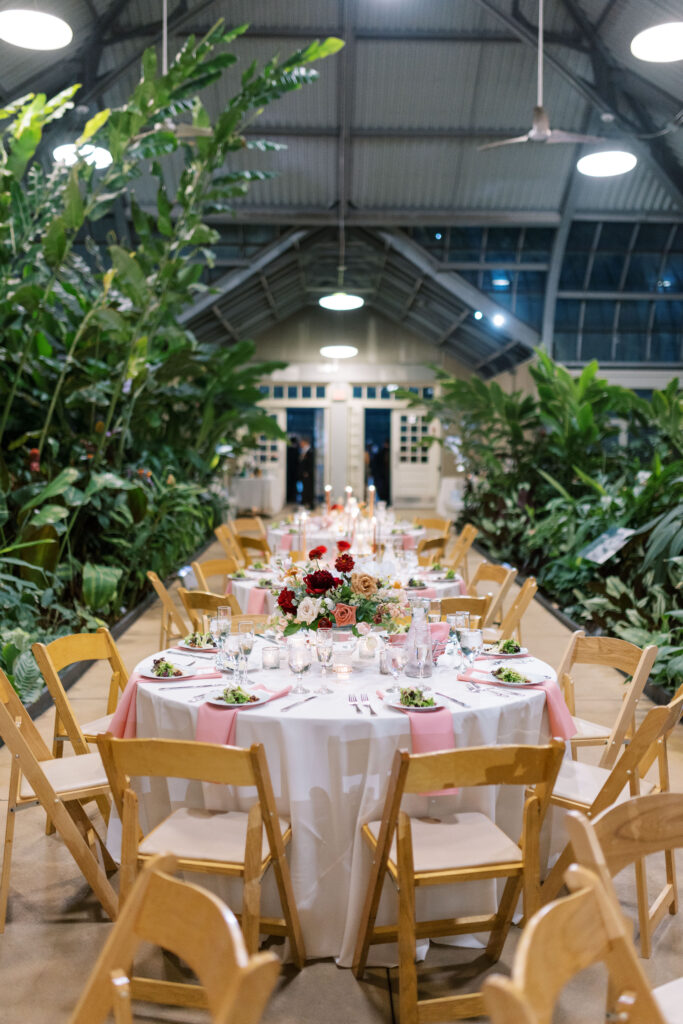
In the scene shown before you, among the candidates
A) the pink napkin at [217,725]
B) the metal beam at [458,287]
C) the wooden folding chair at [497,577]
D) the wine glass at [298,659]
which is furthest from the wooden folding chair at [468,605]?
the metal beam at [458,287]

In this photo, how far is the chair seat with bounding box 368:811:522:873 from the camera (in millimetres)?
2211

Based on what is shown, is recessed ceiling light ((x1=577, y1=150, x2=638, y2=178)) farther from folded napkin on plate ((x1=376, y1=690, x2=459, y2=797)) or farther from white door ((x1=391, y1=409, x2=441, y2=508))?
white door ((x1=391, y1=409, x2=441, y2=508))

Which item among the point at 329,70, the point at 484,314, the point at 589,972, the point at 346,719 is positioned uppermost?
the point at 329,70

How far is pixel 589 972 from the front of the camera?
2.43 metres

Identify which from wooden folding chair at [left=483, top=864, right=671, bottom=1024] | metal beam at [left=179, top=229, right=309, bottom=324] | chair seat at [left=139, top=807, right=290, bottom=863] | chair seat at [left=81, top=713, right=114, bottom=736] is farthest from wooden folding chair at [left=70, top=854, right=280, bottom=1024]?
metal beam at [left=179, top=229, right=309, bottom=324]

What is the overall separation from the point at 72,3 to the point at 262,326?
447 inches

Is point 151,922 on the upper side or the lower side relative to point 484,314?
lower

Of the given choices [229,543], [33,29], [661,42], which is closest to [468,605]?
[229,543]

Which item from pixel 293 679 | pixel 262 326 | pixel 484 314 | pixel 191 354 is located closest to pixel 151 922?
pixel 293 679

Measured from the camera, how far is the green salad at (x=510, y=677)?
2.79m

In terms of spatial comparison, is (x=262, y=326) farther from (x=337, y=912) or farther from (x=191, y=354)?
(x=337, y=912)

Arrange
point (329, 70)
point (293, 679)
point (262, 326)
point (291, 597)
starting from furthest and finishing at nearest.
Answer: point (262, 326) < point (329, 70) < point (291, 597) < point (293, 679)

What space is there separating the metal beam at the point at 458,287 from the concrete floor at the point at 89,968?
13169 millimetres

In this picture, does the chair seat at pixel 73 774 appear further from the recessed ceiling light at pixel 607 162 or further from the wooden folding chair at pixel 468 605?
the recessed ceiling light at pixel 607 162
